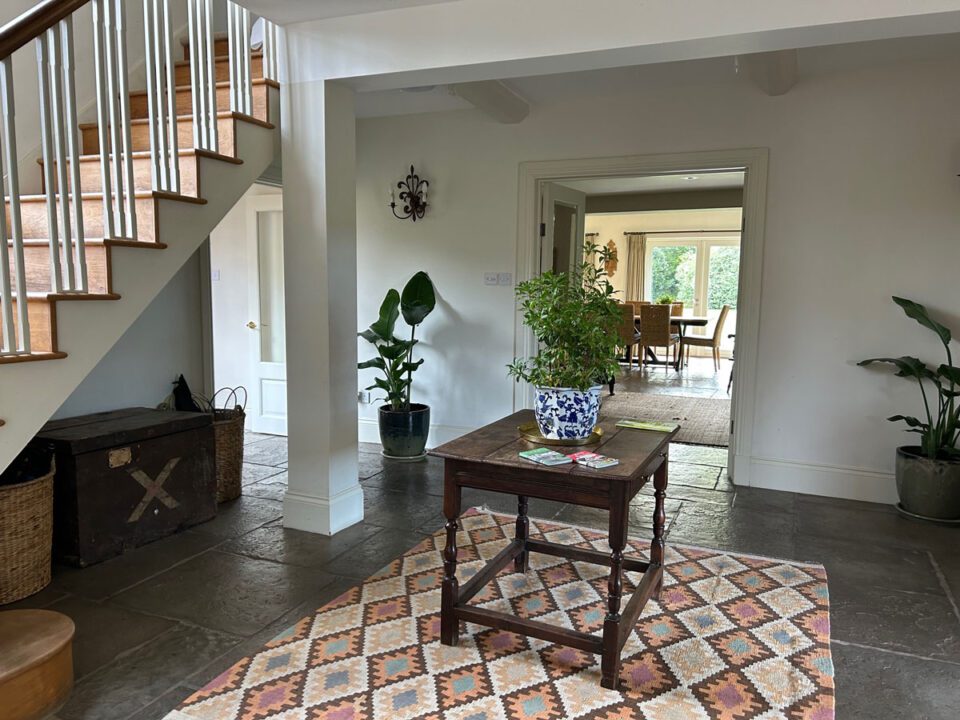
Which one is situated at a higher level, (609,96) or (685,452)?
(609,96)

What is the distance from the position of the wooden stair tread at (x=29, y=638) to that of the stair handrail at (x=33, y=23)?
168 centimetres

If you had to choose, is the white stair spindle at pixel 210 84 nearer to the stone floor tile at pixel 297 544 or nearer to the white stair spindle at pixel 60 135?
the white stair spindle at pixel 60 135

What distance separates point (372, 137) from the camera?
16.2ft

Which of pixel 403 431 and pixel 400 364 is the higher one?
pixel 400 364

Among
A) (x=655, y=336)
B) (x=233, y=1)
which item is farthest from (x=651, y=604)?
(x=655, y=336)

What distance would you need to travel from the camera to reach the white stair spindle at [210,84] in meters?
2.85

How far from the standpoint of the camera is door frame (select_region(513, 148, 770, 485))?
391cm

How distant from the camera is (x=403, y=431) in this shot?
4.57 m

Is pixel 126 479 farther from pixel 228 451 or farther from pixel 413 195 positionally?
pixel 413 195

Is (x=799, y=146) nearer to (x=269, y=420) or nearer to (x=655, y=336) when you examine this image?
(x=269, y=420)

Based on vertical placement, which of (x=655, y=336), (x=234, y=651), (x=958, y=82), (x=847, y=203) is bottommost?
(x=234, y=651)

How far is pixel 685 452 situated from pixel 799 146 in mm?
2222

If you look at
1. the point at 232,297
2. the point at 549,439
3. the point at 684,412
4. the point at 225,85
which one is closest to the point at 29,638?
the point at 549,439

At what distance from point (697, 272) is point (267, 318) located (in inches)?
329
